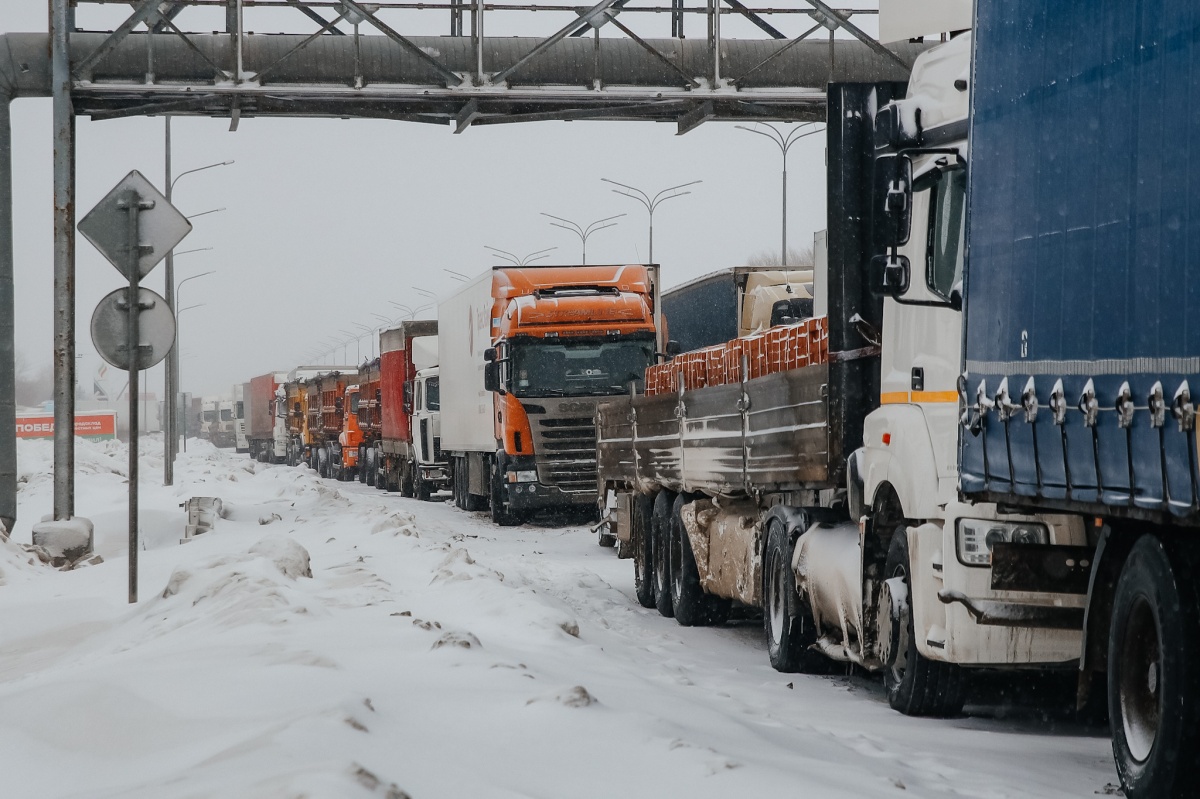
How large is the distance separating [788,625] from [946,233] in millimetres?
3343

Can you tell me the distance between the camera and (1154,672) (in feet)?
18.5

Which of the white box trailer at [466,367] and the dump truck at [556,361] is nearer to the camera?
the dump truck at [556,361]

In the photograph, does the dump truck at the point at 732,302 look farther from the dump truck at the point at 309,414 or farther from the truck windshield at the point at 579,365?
the dump truck at the point at 309,414

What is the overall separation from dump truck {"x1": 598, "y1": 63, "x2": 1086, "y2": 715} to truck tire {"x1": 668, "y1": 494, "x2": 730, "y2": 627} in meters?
0.02

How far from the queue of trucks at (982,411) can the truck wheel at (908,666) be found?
0.05 feet

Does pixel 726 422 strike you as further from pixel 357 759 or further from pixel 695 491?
pixel 357 759

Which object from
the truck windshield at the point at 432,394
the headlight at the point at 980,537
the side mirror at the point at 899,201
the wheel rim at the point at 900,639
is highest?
the side mirror at the point at 899,201

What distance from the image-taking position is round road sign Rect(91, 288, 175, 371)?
39.3 ft

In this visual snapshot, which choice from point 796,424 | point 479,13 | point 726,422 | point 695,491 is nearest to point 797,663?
point 796,424

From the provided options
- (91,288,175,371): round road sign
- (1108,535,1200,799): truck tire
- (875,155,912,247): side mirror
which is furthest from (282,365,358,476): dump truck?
(1108,535,1200,799): truck tire

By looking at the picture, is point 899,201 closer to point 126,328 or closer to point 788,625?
point 788,625

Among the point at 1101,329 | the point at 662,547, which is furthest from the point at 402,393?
the point at 1101,329

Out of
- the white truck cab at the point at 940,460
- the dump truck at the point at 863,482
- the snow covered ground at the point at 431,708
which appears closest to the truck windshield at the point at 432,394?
the snow covered ground at the point at 431,708

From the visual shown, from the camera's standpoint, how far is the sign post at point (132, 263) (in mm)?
11969
